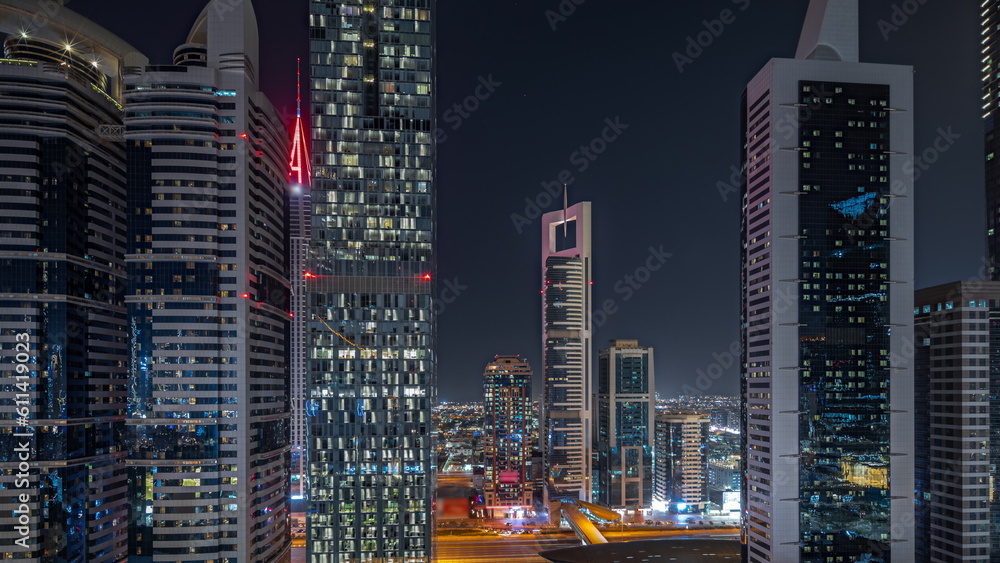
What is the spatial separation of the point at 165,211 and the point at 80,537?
47.0 meters

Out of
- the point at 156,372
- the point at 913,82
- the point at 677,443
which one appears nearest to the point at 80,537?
the point at 156,372

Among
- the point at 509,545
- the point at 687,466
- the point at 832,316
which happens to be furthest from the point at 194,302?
the point at 687,466

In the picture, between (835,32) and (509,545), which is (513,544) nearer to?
(509,545)

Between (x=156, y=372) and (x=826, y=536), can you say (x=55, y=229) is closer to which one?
(x=156, y=372)

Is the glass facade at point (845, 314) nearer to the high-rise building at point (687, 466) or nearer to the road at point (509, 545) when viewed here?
the road at point (509, 545)

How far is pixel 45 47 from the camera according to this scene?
93.4 metres

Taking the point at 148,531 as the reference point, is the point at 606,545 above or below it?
below

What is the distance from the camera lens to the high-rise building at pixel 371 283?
3438 inches

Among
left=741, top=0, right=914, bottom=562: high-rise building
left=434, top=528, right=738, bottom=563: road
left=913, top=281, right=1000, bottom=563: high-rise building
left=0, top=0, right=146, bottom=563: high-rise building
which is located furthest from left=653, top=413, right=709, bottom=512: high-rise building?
left=0, top=0, right=146, bottom=563: high-rise building

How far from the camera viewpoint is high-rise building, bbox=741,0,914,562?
88625 mm

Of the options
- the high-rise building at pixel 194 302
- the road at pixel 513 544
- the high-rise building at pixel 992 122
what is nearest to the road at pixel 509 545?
the road at pixel 513 544

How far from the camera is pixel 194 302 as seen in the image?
297ft

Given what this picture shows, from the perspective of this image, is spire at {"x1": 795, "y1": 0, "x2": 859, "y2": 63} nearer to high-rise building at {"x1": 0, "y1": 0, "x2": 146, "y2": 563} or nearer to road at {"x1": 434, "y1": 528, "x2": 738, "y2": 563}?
road at {"x1": 434, "y1": 528, "x2": 738, "y2": 563}

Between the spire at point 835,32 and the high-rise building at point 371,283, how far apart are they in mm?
56673
